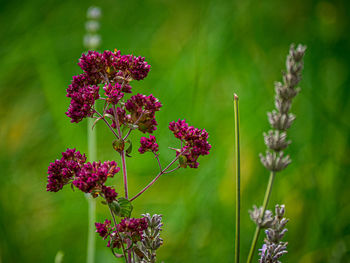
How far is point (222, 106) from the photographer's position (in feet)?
A: 4.86

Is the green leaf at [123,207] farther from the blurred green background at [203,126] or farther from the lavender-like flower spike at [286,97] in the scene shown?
the blurred green background at [203,126]

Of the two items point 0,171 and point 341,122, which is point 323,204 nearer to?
point 341,122

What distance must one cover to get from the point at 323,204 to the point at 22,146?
99cm

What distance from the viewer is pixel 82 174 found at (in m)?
0.42

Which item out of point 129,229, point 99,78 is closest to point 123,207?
point 129,229

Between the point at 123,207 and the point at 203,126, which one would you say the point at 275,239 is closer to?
the point at 123,207

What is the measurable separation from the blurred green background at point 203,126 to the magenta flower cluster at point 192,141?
52 cm

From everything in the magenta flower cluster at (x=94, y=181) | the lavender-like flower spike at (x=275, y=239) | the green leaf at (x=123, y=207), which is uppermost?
the magenta flower cluster at (x=94, y=181)

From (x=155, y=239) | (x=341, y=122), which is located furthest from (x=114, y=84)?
(x=341, y=122)

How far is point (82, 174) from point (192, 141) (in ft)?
0.44

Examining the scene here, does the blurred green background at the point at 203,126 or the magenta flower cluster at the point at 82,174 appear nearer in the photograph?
the magenta flower cluster at the point at 82,174

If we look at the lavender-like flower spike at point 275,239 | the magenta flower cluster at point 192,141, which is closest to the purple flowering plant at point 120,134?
the magenta flower cluster at point 192,141

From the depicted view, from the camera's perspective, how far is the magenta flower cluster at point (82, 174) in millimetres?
415

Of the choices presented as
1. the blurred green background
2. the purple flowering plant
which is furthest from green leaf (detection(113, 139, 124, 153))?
the blurred green background
